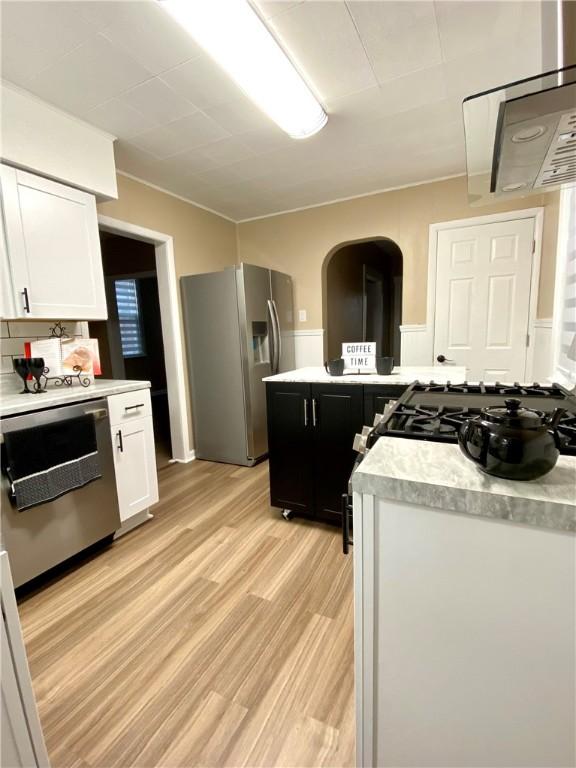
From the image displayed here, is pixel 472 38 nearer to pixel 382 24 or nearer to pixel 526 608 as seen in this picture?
pixel 382 24

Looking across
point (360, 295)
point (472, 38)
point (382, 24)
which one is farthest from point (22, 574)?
point (360, 295)

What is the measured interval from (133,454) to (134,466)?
0.08m

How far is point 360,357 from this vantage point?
6.75ft

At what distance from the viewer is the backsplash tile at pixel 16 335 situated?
2.02 m

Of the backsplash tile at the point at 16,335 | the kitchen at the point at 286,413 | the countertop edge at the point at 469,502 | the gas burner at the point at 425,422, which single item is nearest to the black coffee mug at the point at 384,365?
the kitchen at the point at 286,413

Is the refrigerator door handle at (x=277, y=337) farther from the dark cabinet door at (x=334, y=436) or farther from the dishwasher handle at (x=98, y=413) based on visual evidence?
the dishwasher handle at (x=98, y=413)

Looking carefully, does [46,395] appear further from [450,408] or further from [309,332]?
[309,332]

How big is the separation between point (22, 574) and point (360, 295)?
16.0ft

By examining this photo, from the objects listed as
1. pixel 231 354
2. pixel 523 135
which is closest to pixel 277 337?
pixel 231 354

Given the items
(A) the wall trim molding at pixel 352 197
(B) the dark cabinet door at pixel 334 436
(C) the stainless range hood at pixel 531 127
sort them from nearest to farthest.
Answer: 1. (C) the stainless range hood at pixel 531 127
2. (B) the dark cabinet door at pixel 334 436
3. (A) the wall trim molding at pixel 352 197

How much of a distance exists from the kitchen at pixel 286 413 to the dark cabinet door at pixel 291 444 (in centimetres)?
2

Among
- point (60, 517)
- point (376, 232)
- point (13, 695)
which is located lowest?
point (60, 517)

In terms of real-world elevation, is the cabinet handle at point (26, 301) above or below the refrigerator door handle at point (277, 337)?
above

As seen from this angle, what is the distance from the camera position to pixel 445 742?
0.69m
